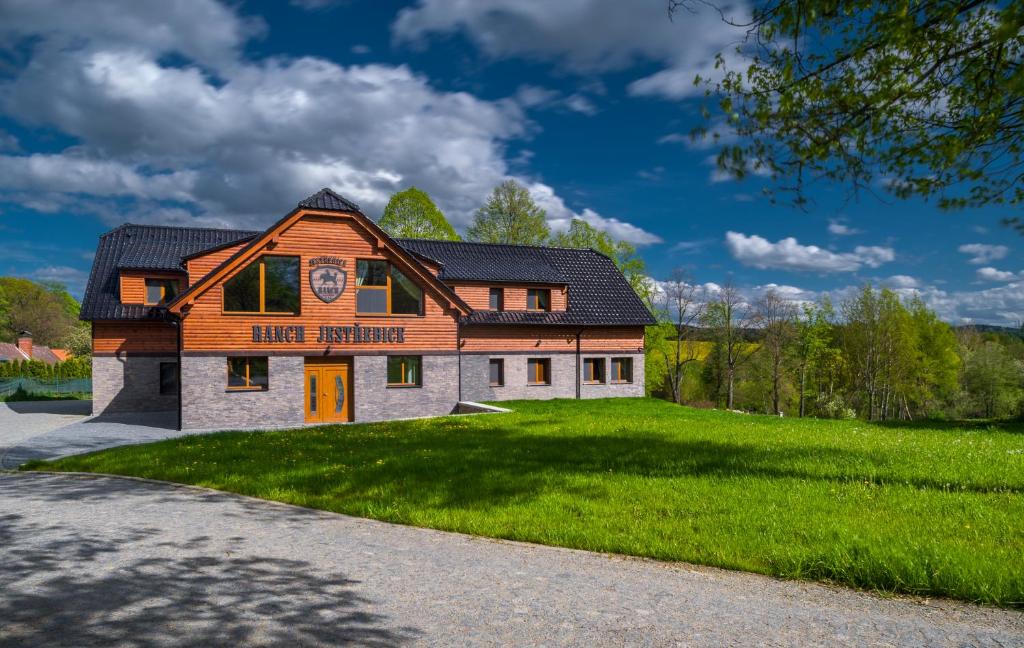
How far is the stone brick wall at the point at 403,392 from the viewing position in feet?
77.6

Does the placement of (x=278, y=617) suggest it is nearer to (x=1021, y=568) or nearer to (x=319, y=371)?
(x=1021, y=568)

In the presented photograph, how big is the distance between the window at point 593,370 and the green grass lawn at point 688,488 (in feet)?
44.5

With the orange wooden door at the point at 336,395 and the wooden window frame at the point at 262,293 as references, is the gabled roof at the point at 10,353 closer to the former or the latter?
the wooden window frame at the point at 262,293

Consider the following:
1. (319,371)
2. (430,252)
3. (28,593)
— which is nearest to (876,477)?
(28,593)

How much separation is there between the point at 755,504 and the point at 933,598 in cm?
296

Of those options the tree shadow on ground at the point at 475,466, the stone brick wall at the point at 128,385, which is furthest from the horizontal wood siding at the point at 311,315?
the tree shadow on ground at the point at 475,466

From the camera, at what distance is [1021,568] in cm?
580

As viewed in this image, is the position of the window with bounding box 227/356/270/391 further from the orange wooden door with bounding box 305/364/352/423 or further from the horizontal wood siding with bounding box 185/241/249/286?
the horizontal wood siding with bounding box 185/241/249/286

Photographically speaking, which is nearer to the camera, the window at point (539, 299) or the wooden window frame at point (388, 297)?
the wooden window frame at point (388, 297)

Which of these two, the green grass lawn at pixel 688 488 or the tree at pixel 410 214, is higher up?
the tree at pixel 410 214

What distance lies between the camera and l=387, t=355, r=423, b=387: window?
24.2 meters

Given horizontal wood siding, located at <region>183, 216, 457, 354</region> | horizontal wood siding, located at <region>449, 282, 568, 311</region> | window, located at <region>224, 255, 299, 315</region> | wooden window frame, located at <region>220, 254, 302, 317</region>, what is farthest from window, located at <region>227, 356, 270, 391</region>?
horizontal wood siding, located at <region>449, 282, 568, 311</region>

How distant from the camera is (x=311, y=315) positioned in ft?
74.9

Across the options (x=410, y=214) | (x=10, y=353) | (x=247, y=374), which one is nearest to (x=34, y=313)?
(x=10, y=353)
